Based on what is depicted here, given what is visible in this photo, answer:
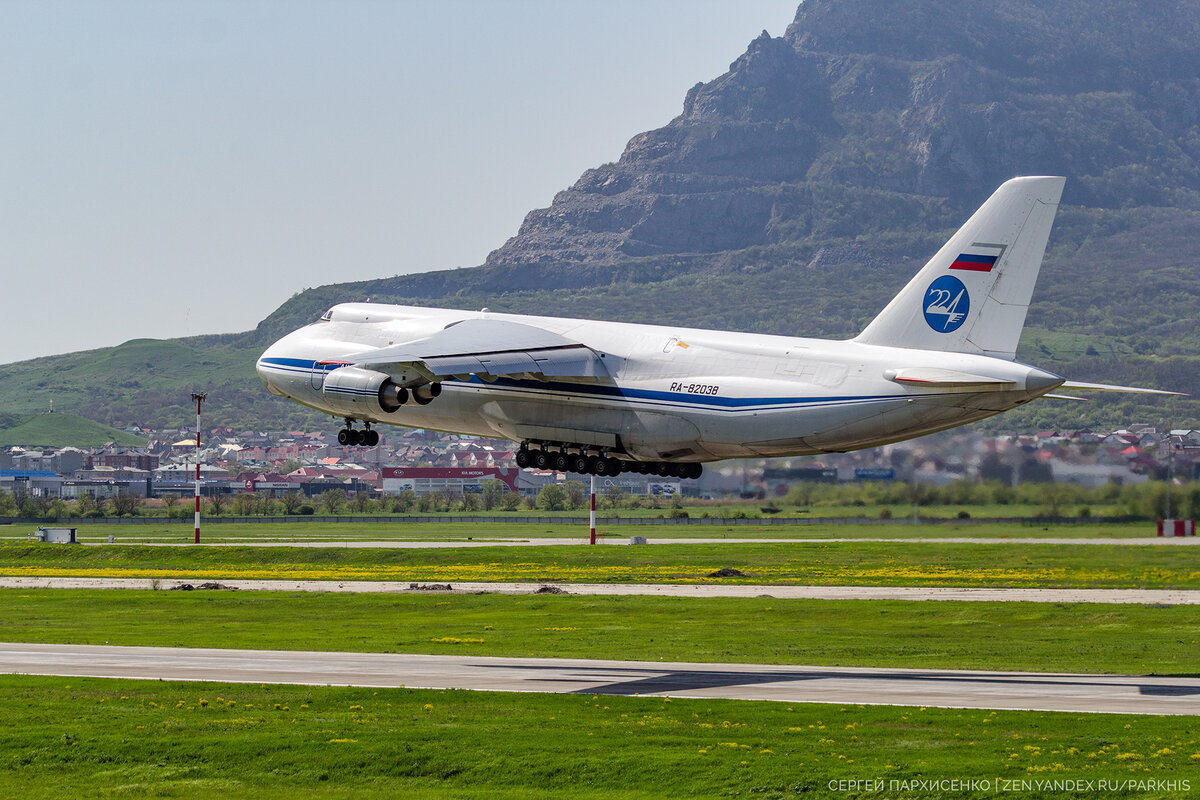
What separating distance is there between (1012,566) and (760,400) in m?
44.5

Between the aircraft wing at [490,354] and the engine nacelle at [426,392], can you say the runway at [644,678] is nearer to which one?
the engine nacelle at [426,392]

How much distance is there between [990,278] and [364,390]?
14.4 metres

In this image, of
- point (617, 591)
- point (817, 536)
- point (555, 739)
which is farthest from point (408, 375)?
point (817, 536)

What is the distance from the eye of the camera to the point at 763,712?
29844 mm

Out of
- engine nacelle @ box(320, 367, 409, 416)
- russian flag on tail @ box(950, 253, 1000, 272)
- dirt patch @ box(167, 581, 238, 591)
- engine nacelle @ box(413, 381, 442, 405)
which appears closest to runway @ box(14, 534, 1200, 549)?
dirt patch @ box(167, 581, 238, 591)

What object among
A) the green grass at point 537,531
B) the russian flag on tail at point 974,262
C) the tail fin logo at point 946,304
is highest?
the russian flag on tail at point 974,262

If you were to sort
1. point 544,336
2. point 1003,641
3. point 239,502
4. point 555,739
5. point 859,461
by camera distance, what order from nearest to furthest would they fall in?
1. point 555,739
2. point 544,336
3. point 1003,641
4. point 859,461
5. point 239,502

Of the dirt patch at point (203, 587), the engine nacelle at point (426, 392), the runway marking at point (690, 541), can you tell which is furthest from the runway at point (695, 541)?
the engine nacelle at point (426, 392)

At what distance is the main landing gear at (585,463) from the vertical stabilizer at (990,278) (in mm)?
6627

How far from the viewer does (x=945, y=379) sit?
1208 inches

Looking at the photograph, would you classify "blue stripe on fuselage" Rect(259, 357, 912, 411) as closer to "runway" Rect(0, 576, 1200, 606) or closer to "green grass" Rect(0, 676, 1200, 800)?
"green grass" Rect(0, 676, 1200, 800)

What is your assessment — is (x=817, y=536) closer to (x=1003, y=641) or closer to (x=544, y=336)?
(x=1003, y=641)

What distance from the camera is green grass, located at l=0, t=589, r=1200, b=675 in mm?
42469

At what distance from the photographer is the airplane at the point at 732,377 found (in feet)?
104
